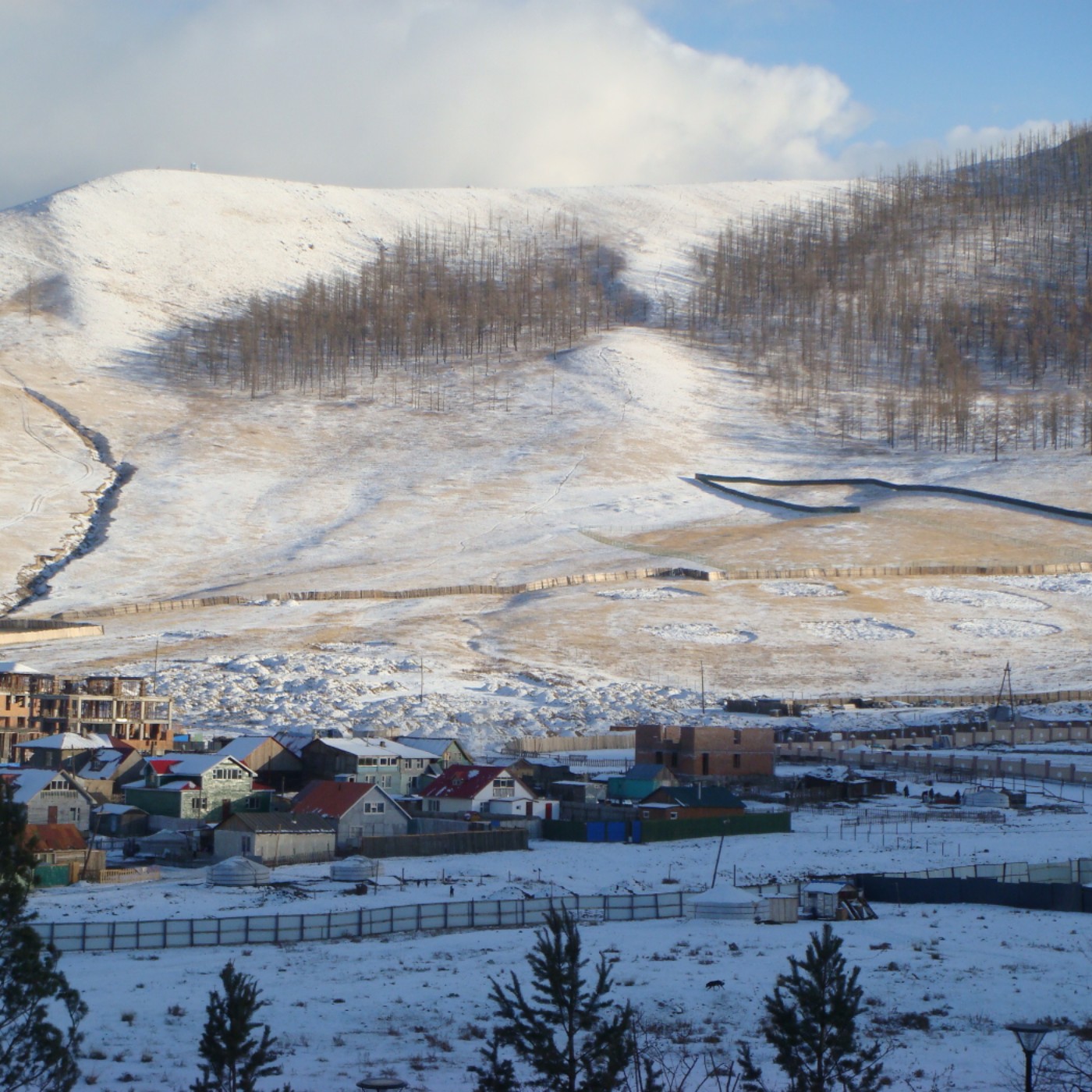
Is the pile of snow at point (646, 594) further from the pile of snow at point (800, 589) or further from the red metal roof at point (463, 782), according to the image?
the red metal roof at point (463, 782)

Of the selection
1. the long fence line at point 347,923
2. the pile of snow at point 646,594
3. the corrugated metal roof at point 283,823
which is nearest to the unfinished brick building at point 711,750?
the corrugated metal roof at point 283,823

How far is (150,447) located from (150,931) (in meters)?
99.3

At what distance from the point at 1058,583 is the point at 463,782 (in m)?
54.7

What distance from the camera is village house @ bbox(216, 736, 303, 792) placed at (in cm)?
4075

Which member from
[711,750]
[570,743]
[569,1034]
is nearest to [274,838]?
[711,750]

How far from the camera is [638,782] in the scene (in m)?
40.6

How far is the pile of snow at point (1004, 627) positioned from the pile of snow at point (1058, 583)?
6976 mm

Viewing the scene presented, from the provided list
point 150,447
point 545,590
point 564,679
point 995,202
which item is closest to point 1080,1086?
point 564,679

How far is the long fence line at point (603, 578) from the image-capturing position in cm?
7919

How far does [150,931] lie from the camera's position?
22.6 metres

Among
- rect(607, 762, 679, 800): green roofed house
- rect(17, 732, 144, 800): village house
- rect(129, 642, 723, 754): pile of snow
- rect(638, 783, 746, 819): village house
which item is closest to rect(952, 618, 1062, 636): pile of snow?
rect(129, 642, 723, 754): pile of snow

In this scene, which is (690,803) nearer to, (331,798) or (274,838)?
(331,798)

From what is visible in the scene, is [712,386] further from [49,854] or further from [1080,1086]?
[1080,1086]

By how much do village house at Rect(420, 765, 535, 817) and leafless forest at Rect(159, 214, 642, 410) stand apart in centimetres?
9466
